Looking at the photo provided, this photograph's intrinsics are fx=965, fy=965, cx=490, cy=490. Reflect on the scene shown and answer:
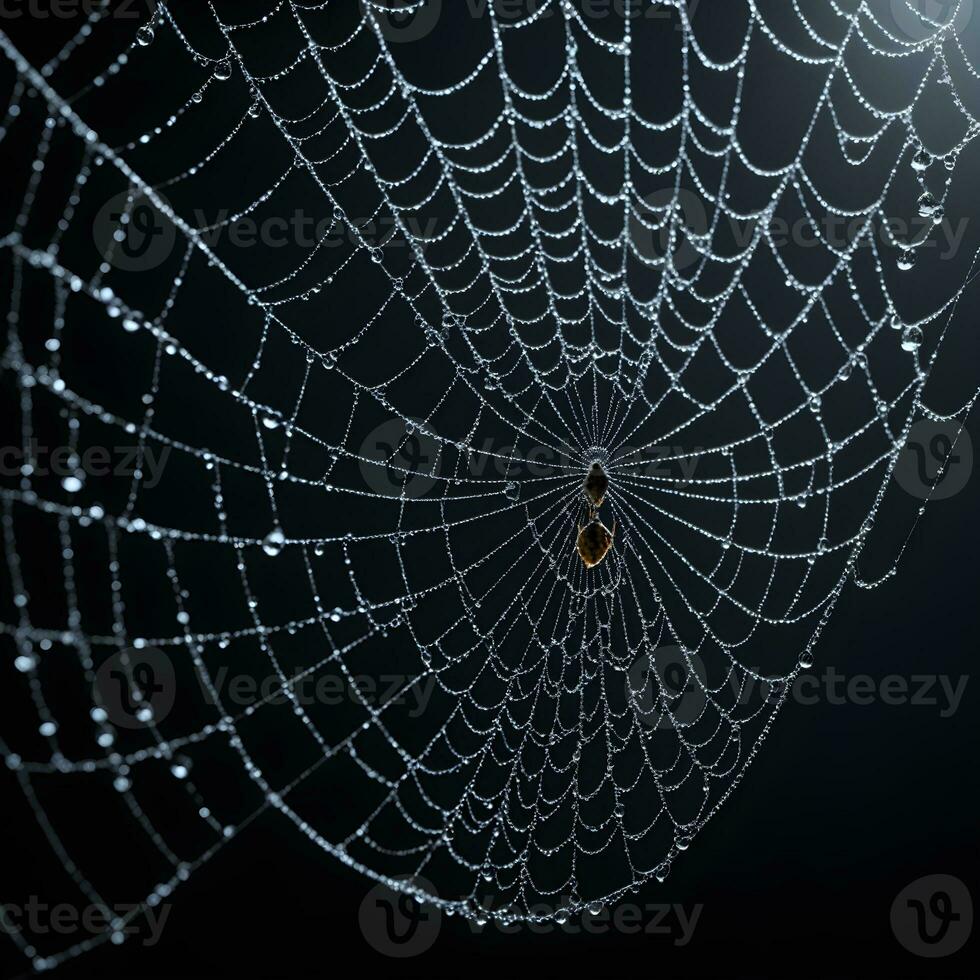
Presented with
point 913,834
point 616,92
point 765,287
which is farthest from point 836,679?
point 616,92

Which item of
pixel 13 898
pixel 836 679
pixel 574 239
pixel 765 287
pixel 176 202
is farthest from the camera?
pixel 836 679

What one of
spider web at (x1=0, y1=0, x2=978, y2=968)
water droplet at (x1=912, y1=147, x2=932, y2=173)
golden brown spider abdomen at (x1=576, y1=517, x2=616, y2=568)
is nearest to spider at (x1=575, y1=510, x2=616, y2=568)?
golden brown spider abdomen at (x1=576, y1=517, x2=616, y2=568)

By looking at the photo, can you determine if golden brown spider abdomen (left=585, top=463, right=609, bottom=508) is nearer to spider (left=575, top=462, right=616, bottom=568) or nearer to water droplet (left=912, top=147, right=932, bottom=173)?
spider (left=575, top=462, right=616, bottom=568)

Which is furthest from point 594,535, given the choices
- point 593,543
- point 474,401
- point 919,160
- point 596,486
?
point 919,160

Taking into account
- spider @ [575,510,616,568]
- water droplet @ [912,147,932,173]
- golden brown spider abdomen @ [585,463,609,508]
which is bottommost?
spider @ [575,510,616,568]

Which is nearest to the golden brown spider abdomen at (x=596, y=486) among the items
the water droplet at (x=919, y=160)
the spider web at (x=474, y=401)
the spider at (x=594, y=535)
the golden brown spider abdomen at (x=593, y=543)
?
the spider at (x=594, y=535)

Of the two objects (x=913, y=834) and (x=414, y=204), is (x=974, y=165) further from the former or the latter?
(x=913, y=834)

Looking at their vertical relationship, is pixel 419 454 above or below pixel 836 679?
above
